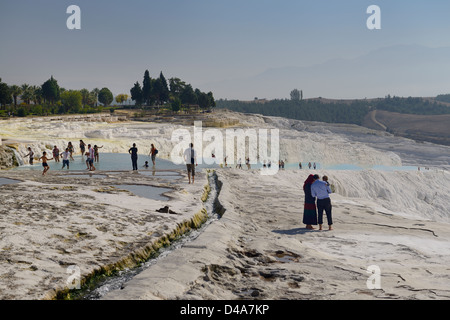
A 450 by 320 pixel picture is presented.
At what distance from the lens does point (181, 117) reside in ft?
225

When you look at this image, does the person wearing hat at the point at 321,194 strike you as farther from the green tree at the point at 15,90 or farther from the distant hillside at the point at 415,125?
the distant hillside at the point at 415,125

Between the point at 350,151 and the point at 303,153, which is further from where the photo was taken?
the point at 350,151

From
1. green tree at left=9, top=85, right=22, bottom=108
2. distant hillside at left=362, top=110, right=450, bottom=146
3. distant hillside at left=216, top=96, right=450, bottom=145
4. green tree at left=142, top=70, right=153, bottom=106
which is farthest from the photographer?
distant hillside at left=216, top=96, right=450, bottom=145

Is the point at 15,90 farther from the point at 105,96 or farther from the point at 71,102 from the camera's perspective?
the point at 105,96

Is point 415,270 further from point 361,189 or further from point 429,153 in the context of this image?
point 429,153

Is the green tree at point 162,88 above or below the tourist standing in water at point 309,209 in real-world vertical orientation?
above

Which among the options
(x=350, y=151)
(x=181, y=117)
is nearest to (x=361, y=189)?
(x=350, y=151)

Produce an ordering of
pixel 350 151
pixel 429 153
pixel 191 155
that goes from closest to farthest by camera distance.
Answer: pixel 191 155, pixel 350 151, pixel 429 153

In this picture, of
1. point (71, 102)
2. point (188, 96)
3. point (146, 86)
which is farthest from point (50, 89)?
point (188, 96)

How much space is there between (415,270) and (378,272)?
0.66m

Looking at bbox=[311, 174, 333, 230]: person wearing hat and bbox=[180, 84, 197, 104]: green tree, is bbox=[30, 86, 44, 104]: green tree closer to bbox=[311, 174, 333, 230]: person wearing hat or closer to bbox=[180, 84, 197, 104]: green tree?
bbox=[180, 84, 197, 104]: green tree

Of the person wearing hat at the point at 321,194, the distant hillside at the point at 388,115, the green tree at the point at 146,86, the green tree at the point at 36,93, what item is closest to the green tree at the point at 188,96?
the green tree at the point at 146,86

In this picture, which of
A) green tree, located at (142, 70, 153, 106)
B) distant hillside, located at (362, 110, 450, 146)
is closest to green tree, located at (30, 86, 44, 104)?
green tree, located at (142, 70, 153, 106)
